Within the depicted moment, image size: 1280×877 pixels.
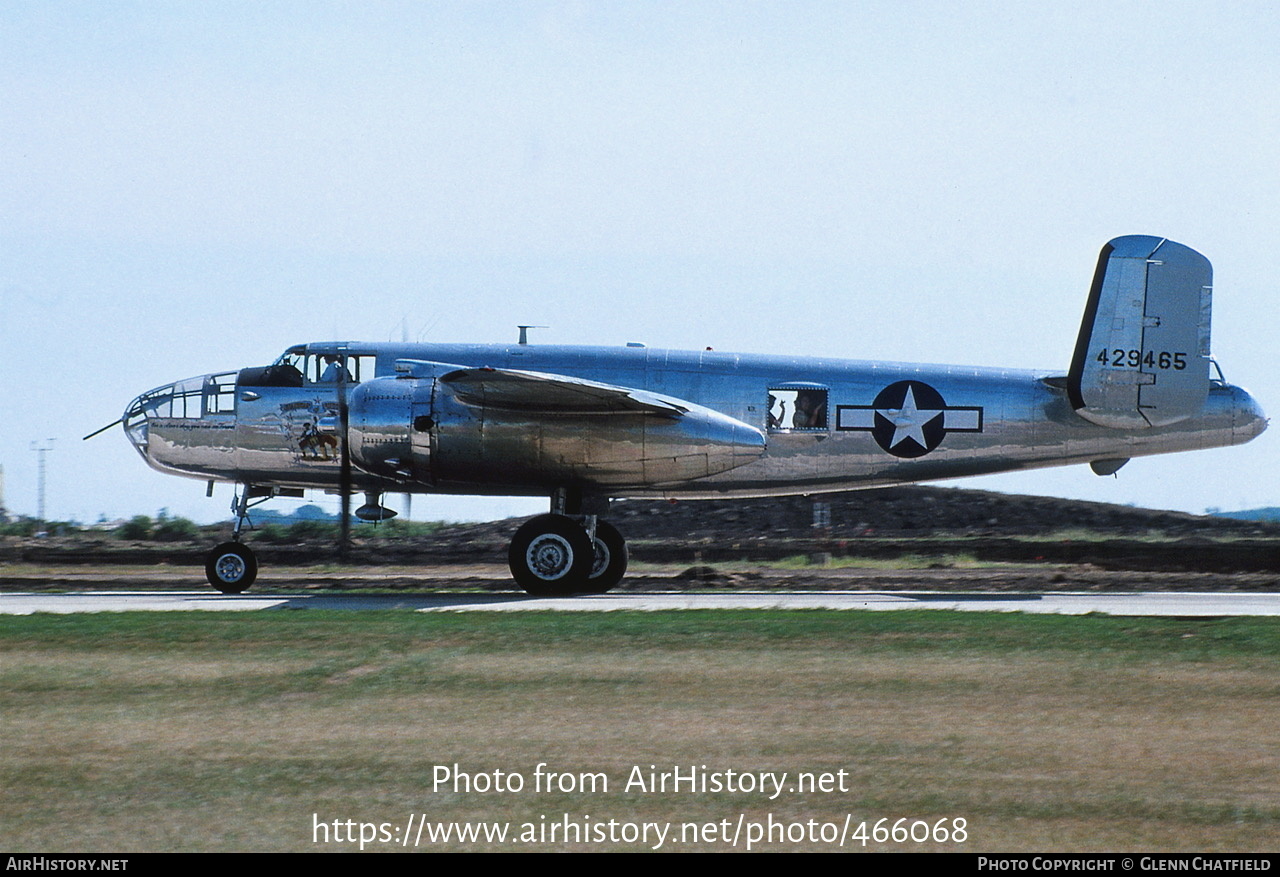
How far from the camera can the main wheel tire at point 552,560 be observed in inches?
818

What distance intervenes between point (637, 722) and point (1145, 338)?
13.9 m

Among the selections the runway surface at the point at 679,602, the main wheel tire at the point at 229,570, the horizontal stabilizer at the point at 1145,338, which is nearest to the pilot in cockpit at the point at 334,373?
the main wheel tire at the point at 229,570

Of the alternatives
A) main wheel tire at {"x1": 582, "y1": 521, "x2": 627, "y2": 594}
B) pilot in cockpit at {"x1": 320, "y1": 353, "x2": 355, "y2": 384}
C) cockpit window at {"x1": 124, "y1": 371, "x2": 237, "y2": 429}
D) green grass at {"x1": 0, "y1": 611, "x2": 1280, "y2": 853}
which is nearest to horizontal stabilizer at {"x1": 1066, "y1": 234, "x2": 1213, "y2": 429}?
green grass at {"x1": 0, "y1": 611, "x2": 1280, "y2": 853}

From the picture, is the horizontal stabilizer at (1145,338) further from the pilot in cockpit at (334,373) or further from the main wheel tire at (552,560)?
the pilot in cockpit at (334,373)

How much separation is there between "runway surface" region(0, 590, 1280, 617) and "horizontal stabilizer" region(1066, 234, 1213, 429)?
299 cm

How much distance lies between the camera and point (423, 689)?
11.7 meters

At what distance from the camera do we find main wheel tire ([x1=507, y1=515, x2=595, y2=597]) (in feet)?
68.2

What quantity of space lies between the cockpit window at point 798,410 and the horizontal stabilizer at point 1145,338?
3940 mm

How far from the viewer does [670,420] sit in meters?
20.8

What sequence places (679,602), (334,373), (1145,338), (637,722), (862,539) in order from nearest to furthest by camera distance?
(637,722) < (679,602) < (1145,338) < (334,373) < (862,539)

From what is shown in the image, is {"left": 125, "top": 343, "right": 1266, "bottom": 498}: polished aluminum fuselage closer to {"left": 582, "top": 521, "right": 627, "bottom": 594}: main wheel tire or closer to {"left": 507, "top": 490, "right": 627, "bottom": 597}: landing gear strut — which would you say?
{"left": 507, "top": 490, "right": 627, "bottom": 597}: landing gear strut

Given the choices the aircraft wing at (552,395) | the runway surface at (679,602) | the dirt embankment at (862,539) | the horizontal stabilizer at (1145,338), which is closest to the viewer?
the runway surface at (679,602)

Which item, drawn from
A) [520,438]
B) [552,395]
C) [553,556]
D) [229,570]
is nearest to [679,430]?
[552,395]

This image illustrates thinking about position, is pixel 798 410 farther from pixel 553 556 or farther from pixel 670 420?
pixel 553 556
